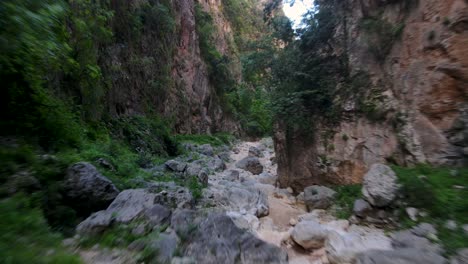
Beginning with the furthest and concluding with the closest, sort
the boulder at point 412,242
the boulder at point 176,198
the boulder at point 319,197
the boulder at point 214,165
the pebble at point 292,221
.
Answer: the boulder at point 214,165, the boulder at point 319,197, the pebble at point 292,221, the boulder at point 176,198, the boulder at point 412,242

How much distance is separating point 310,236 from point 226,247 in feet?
4.86

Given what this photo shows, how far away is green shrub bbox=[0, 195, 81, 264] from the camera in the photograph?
214 centimetres

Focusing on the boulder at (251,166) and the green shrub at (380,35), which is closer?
the green shrub at (380,35)

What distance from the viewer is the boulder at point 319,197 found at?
614cm

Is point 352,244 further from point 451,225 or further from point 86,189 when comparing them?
point 86,189

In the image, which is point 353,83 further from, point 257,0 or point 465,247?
point 257,0

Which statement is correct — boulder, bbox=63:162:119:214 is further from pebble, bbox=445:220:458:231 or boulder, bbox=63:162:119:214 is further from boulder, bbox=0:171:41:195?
pebble, bbox=445:220:458:231

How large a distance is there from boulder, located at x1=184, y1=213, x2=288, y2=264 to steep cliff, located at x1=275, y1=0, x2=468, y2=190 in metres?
3.30

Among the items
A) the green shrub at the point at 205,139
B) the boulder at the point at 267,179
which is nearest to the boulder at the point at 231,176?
the boulder at the point at 267,179

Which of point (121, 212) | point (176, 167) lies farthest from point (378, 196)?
point (176, 167)

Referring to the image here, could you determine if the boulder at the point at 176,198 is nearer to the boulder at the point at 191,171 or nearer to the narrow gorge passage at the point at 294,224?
the narrow gorge passage at the point at 294,224

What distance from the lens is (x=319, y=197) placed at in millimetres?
6305

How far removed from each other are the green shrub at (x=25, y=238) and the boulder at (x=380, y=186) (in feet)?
14.5

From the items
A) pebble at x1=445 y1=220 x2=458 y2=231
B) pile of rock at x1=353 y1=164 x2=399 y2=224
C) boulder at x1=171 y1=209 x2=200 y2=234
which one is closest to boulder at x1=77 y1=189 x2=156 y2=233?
boulder at x1=171 y1=209 x2=200 y2=234
